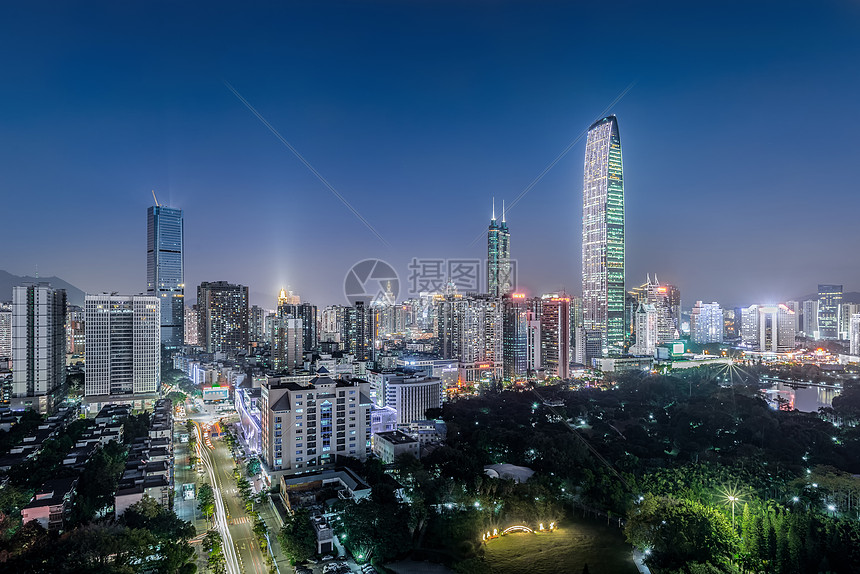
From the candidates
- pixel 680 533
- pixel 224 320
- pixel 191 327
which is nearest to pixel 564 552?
pixel 680 533

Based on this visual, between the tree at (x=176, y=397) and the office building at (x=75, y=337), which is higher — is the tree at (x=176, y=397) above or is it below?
below

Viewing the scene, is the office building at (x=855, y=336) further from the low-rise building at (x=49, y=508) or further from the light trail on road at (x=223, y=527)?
the low-rise building at (x=49, y=508)

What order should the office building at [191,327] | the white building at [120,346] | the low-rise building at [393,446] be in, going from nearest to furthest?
the low-rise building at [393,446], the white building at [120,346], the office building at [191,327]

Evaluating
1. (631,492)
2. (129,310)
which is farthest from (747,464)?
(129,310)

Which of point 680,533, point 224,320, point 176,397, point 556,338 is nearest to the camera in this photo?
point 680,533

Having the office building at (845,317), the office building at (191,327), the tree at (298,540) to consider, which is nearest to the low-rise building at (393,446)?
the tree at (298,540)

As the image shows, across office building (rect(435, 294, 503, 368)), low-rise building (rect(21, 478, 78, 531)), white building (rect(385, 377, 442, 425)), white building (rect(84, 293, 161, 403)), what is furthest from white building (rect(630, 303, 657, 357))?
low-rise building (rect(21, 478, 78, 531))

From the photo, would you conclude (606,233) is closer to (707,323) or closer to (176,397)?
(707,323)

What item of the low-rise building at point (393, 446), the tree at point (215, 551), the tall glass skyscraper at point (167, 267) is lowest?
the tree at point (215, 551)
